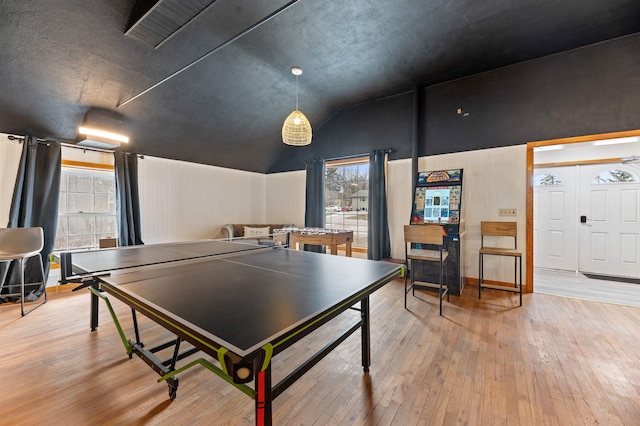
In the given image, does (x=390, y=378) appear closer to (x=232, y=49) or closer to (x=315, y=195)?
(x=232, y=49)

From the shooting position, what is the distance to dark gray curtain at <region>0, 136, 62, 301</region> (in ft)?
11.5

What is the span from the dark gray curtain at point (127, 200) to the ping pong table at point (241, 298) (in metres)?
2.17

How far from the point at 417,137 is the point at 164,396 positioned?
468 cm

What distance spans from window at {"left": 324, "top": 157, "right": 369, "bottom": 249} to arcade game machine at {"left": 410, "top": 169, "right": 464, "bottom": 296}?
5.09 feet

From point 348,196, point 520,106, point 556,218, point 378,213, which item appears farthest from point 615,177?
point 348,196

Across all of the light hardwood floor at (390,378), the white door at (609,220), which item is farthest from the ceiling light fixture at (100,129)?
the white door at (609,220)

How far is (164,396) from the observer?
1.74 m

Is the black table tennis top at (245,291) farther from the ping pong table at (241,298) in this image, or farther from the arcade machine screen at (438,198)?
the arcade machine screen at (438,198)

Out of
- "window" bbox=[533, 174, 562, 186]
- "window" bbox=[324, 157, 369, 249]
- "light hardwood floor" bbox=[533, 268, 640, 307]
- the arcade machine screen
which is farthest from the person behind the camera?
"window" bbox=[324, 157, 369, 249]

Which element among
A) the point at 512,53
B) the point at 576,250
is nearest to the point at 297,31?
the point at 512,53

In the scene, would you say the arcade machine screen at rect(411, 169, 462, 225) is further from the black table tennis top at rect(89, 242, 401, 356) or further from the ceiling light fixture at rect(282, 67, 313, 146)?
the black table tennis top at rect(89, 242, 401, 356)

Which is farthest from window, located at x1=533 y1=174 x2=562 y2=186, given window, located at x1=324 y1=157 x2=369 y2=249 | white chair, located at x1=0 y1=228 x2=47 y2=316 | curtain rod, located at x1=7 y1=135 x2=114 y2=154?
white chair, located at x1=0 y1=228 x2=47 y2=316

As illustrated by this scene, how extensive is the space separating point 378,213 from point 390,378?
3339 millimetres

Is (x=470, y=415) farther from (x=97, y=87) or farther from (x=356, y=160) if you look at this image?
(x=97, y=87)
